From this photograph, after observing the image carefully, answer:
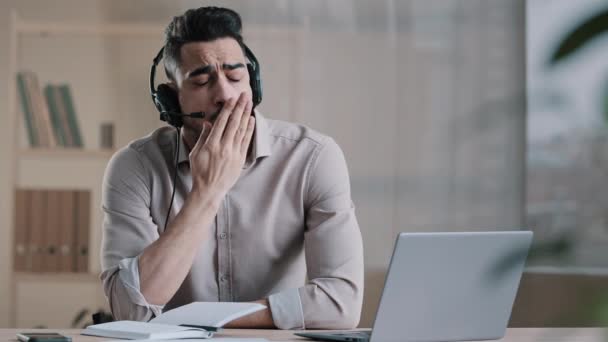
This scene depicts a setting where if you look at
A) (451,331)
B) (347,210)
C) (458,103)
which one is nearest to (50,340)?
(451,331)

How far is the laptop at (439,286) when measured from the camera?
3.59 feet

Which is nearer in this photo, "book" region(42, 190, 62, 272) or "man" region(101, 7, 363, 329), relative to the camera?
"man" region(101, 7, 363, 329)

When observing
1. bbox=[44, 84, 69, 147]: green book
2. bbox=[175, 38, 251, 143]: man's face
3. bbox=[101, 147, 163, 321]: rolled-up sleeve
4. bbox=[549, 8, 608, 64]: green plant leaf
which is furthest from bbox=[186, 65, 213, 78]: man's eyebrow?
bbox=[44, 84, 69, 147]: green book

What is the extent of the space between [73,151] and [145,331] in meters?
2.34

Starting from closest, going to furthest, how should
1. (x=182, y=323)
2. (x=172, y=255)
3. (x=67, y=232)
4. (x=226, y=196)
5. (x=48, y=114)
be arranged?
(x=182, y=323), (x=172, y=255), (x=226, y=196), (x=67, y=232), (x=48, y=114)

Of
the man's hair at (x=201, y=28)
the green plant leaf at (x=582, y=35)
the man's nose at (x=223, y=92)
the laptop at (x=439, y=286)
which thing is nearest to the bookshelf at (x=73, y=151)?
the man's hair at (x=201, y=28)

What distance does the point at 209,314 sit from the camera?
1.28 meters

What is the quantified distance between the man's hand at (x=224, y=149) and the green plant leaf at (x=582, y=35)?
4.68ft

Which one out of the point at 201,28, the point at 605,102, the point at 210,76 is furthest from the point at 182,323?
the point at 605,102

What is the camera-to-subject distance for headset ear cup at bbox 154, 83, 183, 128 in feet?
5.78

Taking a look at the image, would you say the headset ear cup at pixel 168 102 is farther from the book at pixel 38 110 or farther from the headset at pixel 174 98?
the book at pixel 38 110

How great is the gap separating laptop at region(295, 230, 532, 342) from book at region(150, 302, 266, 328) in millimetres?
154

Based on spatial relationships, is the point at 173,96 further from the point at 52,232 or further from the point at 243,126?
the point at 52,232

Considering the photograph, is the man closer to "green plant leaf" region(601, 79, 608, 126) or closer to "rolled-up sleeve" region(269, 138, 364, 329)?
"rolled-up sleeve" region(269, 138, 364, 329)
